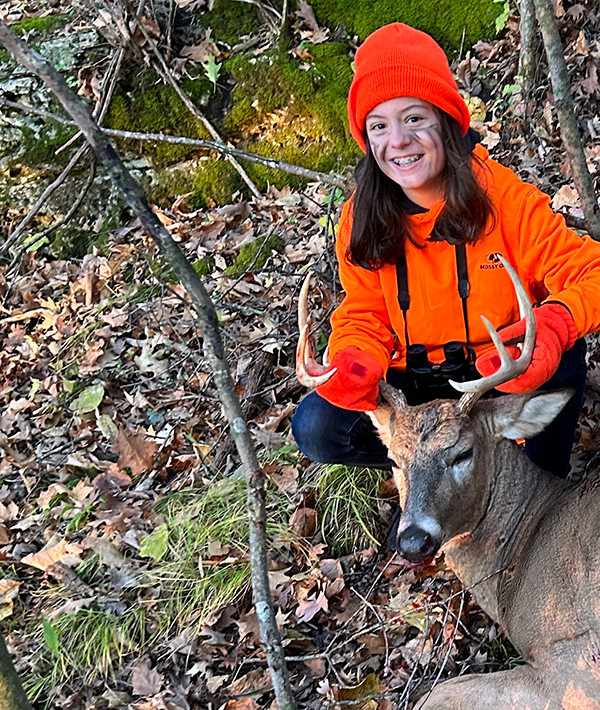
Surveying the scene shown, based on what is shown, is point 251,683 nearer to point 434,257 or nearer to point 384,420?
point 384,420

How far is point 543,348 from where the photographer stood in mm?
2752

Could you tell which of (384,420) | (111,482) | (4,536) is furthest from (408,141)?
(4,536)

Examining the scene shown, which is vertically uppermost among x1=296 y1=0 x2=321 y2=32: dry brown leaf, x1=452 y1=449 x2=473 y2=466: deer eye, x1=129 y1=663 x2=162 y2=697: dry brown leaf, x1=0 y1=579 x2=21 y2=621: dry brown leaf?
x1=296 y1=0 x2=321 y2=32: dry brown leaf

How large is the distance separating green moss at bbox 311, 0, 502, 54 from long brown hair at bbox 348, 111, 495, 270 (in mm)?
3298

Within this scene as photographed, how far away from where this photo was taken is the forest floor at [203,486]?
135 inches

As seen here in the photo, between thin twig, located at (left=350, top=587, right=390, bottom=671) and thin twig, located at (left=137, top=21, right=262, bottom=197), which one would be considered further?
thin twig, located at (left=137, top=21, right=262, bottom=197)

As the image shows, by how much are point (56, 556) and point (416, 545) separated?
257cm

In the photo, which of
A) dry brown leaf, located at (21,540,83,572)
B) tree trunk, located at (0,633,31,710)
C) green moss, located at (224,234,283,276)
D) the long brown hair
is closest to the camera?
tree trunk, located at (0,633,31,710)

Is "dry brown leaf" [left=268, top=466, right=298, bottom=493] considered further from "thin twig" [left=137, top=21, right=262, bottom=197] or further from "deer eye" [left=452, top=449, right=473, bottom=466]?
"thin twig" [left=137, top=21, right=262, bottom=197]

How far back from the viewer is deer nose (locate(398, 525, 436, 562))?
2623 mm

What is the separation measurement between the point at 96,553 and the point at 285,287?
236 cm

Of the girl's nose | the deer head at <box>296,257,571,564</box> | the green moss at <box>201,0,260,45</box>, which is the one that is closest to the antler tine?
the deer head at <box>296,257,571,564</box>

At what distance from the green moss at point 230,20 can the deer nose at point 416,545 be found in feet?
17.8

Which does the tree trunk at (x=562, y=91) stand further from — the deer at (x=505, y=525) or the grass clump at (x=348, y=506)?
the grass clump at (x=348, y=506)
